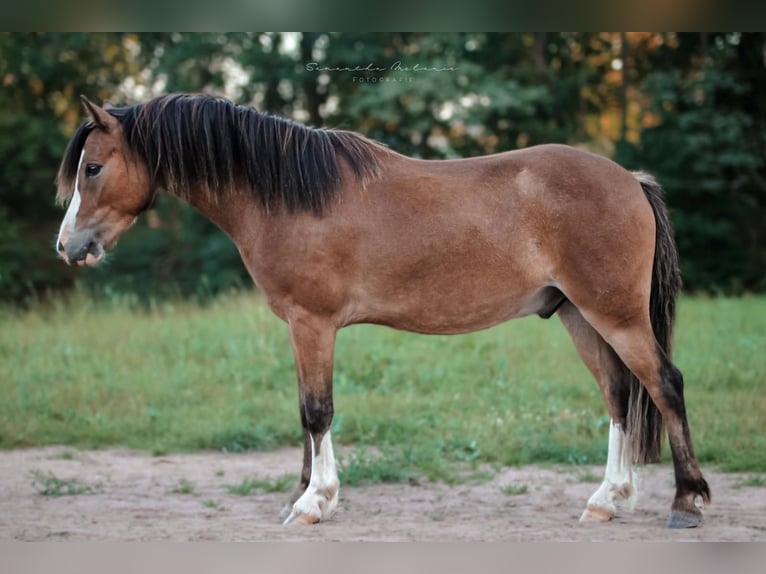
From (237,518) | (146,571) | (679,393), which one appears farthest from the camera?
(237,518)

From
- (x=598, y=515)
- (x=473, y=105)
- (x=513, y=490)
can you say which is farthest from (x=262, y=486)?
(x=473, y=105)

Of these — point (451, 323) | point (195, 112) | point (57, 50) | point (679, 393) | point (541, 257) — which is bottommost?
point (679, 393)

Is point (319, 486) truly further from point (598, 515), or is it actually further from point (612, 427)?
point (612, 427)

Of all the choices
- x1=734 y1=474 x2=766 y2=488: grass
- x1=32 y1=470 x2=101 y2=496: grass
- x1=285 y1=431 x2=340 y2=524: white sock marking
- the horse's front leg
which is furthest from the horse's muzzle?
x1=734 y1=474 x2=766 y2=488: grass

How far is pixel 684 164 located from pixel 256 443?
7505 mm

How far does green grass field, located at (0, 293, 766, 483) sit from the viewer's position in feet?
18.0

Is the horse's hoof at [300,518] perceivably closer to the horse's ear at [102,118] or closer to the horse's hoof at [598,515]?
the horse's hoof at [598,515]

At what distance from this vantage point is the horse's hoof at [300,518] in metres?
3.95

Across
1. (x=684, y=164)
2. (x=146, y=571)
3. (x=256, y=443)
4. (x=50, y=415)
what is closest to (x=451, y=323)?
(x=146, y=571)

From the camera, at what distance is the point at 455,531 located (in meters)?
3.92

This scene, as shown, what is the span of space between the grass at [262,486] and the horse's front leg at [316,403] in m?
0.73

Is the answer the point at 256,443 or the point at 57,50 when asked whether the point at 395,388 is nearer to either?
the point at 256,443

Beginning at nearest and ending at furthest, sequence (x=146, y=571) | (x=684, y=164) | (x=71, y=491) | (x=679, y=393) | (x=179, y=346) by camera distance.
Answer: (x=146, y=571) < (x=679, y=393) < (x=71, y=491) < (x=179, y=346) < (x=684, y=164)

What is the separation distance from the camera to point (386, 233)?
3.99m
